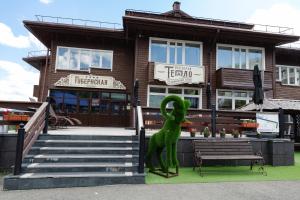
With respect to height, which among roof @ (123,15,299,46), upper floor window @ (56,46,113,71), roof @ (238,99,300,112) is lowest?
roof @ (238,99,300,112)

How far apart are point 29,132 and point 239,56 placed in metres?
13.8

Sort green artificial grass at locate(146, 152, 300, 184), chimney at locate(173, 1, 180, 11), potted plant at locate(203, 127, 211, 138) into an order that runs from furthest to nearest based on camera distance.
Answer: chimney at locate(173, 1, 180, 11) → potted plant at locate(203, 127, 211, 138) → green artificial grass at locate(146, 152, 300, 184)

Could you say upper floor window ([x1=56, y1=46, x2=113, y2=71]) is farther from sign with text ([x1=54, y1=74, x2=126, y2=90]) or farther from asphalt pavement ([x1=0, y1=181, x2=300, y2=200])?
asphalt pavement ([x1=0, y1=181, x2=300, y2=200])

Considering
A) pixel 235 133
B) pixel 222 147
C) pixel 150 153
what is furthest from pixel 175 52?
pixel 150 153

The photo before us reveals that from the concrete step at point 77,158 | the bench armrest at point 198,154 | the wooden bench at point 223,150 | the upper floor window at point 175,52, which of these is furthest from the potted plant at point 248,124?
the upper floor window at point 175,52

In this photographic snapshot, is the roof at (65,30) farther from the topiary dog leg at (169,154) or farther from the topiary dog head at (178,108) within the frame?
the topiary dog leg at (169,154)

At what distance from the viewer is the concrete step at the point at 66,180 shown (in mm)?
5488

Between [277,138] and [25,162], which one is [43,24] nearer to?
[25,162]

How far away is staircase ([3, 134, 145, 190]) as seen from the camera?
563 centimetres

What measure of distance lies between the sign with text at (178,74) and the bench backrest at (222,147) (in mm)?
7528

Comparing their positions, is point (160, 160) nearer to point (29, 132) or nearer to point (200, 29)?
point (29, 132)

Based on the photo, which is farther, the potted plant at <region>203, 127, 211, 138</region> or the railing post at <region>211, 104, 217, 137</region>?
the railing post at <region>211, 104, 217, 137</region>

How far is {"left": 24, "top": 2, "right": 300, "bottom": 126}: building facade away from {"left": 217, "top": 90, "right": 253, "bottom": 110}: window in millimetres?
59

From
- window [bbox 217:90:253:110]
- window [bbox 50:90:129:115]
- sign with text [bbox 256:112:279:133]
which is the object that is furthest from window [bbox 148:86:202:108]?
sign with text [bbox 256:112:279:133]
